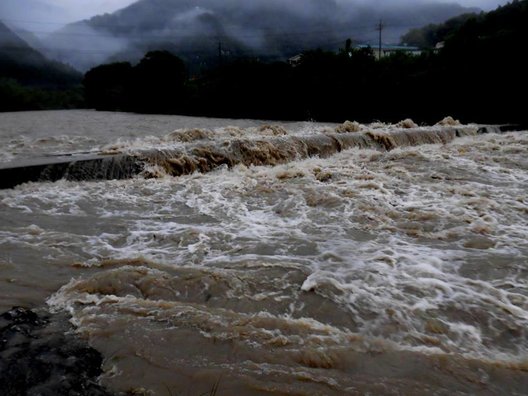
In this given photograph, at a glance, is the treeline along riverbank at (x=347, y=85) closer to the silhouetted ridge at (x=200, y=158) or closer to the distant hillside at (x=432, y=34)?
the silhouetted ridge at (x=200, y=158)

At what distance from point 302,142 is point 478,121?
17.1 metres

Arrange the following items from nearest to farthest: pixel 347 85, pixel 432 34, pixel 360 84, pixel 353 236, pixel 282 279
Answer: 1. pixel 282 279
2. pixel 353 236
3. pixel 360 84
4. pixel 347 85
5. pixel 432 34

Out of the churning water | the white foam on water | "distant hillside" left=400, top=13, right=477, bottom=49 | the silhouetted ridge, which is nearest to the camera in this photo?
the churning water

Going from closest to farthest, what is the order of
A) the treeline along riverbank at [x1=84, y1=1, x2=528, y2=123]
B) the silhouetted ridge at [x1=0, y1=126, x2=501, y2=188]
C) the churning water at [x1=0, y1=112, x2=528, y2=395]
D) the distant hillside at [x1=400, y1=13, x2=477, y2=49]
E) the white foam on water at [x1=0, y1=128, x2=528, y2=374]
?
the churning water at [x1=0, y1=112, x2=528, y2=395] < the white foam on water at [x1=0, y1=128, x2=528, y2=374] < the silhouetted ridge at [x1=0, y1=126, x2=501, y2=188] < the treeline along riverbank at [x1=84, y1=1, x2=528, y2=123] < the distant hillside at [x1=400, y1=13, x2=477, y2=49]

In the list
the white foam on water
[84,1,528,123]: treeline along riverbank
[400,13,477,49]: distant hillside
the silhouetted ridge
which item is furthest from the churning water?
[400,13,477,49]: distant hillside

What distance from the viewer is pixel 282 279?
118 inches

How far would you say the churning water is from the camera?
1.97 meters

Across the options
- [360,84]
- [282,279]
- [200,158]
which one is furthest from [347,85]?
[282,279]

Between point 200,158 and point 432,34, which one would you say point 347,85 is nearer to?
point 200,158

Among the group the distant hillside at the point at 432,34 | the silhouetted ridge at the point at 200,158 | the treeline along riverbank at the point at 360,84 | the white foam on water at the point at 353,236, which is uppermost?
the distant hillside at the point at 432,34

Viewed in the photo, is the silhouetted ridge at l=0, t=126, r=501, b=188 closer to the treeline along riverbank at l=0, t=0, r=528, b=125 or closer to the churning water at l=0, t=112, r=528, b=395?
the churning water at l=0, t=112, r=528, b=395

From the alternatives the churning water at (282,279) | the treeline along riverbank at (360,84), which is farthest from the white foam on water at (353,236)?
the treeline along riverbank at (360,84)

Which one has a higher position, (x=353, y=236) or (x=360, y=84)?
(x=360, y=84)

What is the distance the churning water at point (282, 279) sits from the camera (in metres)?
1.97
